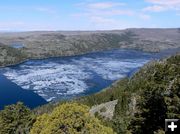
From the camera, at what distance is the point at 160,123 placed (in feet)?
144

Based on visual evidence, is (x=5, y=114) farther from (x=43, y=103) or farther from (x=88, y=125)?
(x=43, y=103)

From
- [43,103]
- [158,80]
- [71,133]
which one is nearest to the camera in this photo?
[71,133]

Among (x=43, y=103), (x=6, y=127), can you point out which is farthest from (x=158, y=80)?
(x=43, y=103)

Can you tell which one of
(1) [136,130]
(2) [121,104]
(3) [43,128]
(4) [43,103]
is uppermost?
(3) [43,128]

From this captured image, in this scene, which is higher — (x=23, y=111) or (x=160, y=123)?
(x=160, y=123)

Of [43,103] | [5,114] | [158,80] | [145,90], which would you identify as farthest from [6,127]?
[43,103]

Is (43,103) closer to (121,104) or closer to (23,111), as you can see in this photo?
(121,104)

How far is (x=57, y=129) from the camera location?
1396 inches

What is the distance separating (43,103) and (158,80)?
13965cm

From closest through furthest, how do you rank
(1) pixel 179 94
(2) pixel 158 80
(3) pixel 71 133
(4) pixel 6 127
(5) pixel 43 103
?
(3) pixel 71 133 → (1) pixel 179 94 → (2) pixel 158 80 → (4) pixel 6 127 → (5) pixel 43 103

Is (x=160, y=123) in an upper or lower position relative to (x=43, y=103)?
upper

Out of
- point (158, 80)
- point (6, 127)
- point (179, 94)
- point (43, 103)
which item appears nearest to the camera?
point (179, 94)

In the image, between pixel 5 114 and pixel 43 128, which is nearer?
pixel 43 128

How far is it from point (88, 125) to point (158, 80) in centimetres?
2250
